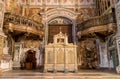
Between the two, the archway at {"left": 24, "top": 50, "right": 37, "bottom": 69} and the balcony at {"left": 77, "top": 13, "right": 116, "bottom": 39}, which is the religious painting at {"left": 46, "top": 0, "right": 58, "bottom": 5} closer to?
the balcony at {"left": 77, "top": 13, "right": 116, "bottom": 39}

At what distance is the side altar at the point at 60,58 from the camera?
7.86 m

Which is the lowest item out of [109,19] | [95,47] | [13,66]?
[13,66]

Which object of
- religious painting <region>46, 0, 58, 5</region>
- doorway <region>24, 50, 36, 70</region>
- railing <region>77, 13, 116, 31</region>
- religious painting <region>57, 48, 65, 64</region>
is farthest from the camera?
religious painting <region>46, 0, 58, 5</region>

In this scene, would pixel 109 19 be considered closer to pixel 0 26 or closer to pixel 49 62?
pixel 49 62

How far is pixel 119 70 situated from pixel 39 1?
10.1 m

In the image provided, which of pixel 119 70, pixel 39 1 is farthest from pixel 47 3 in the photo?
pixel 119 70

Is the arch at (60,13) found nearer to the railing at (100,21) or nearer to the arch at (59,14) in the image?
the arch at (59,14)

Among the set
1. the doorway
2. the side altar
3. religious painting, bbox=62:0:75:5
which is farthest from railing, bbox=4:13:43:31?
religious painting, bbox=62:0:75:5

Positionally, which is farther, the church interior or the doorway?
the doorway

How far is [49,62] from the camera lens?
26.1ft

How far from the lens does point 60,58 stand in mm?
8023

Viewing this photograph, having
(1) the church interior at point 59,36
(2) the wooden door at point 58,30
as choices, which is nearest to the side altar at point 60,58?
(1) the church interior at point 59,36

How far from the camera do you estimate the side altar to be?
309 inches

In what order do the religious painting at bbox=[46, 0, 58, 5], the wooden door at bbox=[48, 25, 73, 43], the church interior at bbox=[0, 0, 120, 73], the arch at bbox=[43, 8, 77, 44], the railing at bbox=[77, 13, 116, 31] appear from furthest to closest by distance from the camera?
the religious painting at bbox=[46, 0, 58, 5]
the arch at bbox=[43, 8, 77, 44]
the wooden door at bbox=[48, 25, 73, 43]
the railing at bbox=[77, 13, 116, 31]
the church interior at bbox=[0, 0, 120, 73]
